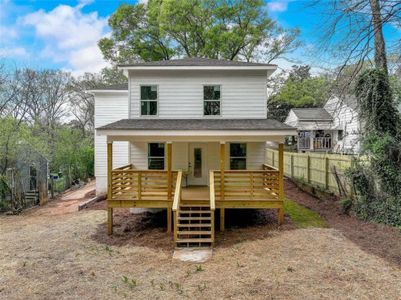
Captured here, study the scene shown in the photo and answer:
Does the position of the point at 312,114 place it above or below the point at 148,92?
above

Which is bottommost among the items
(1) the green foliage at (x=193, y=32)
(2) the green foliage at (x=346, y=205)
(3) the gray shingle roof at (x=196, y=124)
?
(2) the green foliage at (x=346, y=205)

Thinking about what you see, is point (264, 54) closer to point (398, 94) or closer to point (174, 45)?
point (174, 45)

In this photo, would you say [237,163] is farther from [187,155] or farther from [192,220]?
[192,220]

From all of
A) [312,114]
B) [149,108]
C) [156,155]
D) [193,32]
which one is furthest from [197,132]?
[312,114]

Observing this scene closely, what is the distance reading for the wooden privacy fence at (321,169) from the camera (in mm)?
12516

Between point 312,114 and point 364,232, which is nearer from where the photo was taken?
point 364,232

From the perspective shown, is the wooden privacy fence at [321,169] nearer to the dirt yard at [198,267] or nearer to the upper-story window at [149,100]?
the dirt yard at [198,267]

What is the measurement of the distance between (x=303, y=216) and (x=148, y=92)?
7.92 m

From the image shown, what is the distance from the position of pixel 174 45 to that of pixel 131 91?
16.0m

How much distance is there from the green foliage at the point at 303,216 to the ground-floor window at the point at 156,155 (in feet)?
Result: 18.2

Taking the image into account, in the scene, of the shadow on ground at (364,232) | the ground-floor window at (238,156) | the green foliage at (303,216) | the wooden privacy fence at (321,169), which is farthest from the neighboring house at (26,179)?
the wooden privacy fence at (321,169)

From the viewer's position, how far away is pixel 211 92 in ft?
42.2

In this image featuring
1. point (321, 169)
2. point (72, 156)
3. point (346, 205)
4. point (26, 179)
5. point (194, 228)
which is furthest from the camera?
point (72, 156)

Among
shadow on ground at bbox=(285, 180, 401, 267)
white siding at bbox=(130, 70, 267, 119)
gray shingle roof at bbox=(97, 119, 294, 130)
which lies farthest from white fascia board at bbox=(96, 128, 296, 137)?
shadow on ground at bbox=(285, 180, 401, 267)
